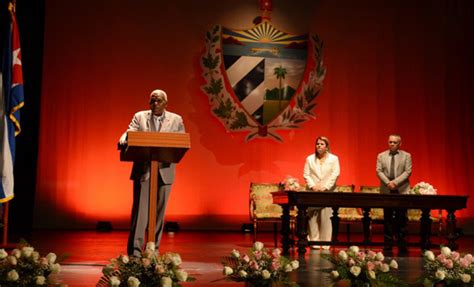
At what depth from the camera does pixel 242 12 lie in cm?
1106

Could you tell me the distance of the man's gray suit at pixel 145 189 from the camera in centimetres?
507

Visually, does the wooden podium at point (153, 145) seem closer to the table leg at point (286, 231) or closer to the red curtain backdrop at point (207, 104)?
the table leg at point (286, 231)

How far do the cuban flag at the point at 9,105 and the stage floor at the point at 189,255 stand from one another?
0.78 metres

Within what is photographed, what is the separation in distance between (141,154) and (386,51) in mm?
7687

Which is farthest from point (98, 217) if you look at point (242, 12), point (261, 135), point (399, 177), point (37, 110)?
point (399, 177)

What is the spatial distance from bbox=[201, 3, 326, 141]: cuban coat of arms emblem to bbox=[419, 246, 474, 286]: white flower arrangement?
24.6ft

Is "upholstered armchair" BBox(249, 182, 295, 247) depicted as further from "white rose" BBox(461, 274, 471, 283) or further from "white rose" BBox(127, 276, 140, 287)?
"white rose" BBox(127, 276, 140, 287)

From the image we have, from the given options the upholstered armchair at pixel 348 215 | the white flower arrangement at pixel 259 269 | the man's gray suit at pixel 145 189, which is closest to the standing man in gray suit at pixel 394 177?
the upholstered armchair at pixel 348 215

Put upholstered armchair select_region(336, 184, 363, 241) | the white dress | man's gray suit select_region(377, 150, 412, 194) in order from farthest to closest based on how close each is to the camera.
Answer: upholstered armchair select_region(336, 184, 363, 241)
man's gray suit select_region(377, 150, 412, 194)
the white dress

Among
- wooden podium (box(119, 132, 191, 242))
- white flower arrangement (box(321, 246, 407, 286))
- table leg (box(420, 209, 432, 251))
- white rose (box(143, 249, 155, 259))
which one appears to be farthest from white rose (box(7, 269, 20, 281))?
table leg (box(420, 209, 432, 251))

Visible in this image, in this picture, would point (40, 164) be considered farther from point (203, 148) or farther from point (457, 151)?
point (457, 151)

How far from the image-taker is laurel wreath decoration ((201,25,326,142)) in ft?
35.7

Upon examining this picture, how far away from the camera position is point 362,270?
341 cm

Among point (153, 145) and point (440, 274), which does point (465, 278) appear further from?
point (153, 145)
